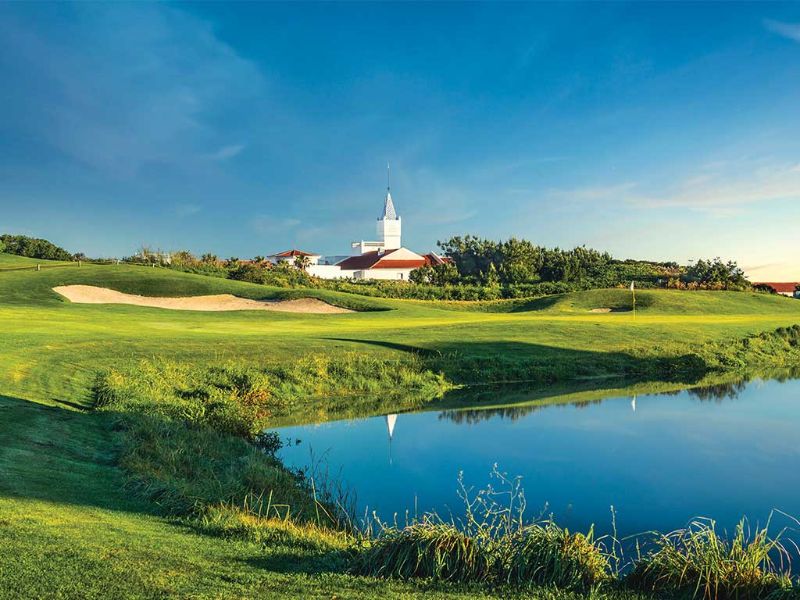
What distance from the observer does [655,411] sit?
25641 mm

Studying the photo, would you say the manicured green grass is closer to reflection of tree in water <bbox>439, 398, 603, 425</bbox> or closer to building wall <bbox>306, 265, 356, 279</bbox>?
reflection of tree in water <bbox>439, 398, 603, 425</bbox>

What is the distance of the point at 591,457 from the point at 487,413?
21.8 feet

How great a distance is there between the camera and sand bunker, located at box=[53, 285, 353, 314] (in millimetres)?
52812

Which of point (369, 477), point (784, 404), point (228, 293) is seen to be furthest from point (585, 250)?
point (369, 477)

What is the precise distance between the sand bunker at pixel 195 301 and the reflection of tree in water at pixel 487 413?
31.1 m

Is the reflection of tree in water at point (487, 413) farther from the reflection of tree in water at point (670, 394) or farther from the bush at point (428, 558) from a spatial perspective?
the bush at point (428, 558)

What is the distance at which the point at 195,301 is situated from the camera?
54656 mm

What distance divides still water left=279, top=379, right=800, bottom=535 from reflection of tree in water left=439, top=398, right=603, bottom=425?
0.04m

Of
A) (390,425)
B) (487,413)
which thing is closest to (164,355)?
(390,425)

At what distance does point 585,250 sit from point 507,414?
87421 mm

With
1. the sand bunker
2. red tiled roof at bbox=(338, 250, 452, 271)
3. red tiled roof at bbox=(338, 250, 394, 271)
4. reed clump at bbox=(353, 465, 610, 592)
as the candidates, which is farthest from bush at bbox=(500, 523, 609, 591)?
red tiled roof at bbox=(338, 250, 394, 271)

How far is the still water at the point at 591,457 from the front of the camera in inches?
562

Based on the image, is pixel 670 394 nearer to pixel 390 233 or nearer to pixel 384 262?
pixel 384 262

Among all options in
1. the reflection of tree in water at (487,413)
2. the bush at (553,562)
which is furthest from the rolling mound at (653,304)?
the bush at (553,562)
